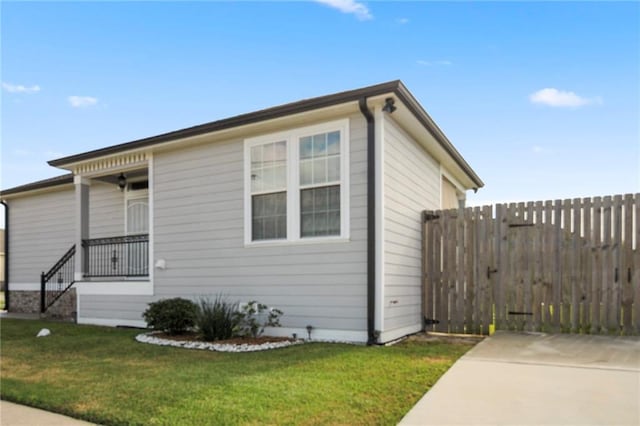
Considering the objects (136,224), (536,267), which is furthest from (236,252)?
(536,267)

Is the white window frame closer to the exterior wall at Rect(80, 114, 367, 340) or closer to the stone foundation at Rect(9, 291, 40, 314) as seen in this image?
the exterior wall at Rect(80, 114, 367, 340)

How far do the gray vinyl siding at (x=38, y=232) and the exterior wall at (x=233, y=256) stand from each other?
11.1 ft

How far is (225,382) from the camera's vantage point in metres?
4.09

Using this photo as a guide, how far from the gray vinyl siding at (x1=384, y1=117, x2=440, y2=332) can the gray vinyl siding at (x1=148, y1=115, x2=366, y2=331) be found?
37 centimetres

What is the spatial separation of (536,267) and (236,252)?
4735mm

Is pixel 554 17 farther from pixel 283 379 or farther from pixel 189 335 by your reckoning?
pixel 189 335

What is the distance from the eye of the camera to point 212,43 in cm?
1009

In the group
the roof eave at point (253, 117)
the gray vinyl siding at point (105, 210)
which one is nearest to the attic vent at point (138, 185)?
the gray vinyl siding at point (105, 210)

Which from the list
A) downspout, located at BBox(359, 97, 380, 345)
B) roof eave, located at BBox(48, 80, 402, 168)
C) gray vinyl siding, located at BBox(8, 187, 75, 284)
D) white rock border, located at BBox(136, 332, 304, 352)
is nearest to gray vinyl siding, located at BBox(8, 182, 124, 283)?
gray vinyl siding, located at BBox(8, 187, 75, 284)

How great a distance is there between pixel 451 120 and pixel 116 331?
26.9 feet

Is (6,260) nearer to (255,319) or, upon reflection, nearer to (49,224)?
(49,224)

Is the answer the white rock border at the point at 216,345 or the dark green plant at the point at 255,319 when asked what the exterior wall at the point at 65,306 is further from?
the dark green plant at the point at 255,319

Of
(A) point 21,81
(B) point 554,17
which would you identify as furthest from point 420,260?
(A) point 21,81

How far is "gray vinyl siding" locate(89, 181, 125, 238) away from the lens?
10.6m
